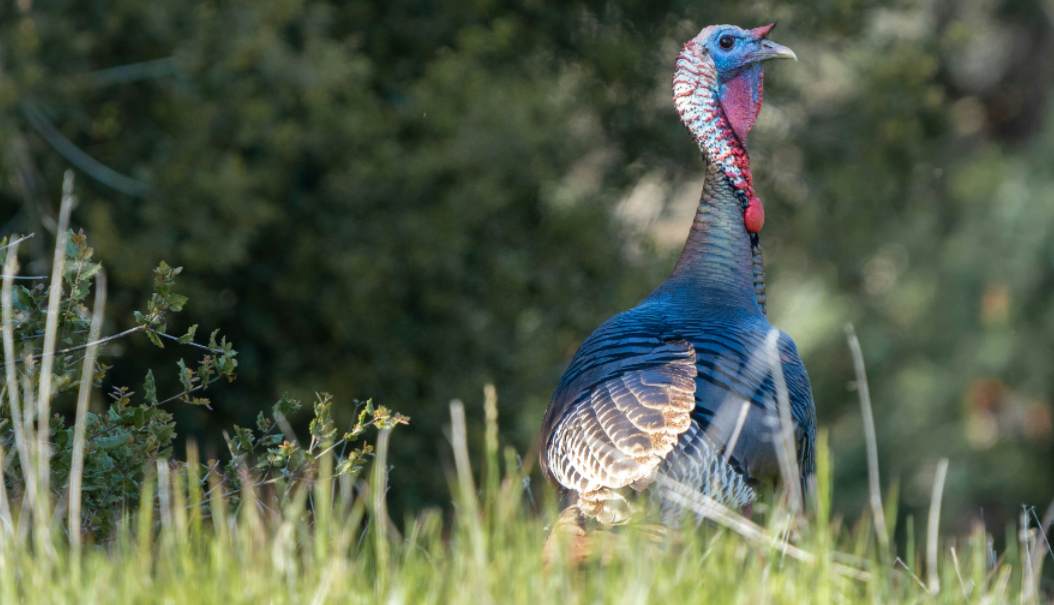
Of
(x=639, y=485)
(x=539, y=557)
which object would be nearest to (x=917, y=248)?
(x=639, y=485)

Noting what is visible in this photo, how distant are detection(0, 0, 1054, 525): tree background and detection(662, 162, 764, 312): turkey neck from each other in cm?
427

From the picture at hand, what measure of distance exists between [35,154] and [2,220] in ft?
1.87

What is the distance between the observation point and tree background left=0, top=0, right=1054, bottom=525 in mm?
10211

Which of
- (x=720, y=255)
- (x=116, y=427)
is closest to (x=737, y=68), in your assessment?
(x=720, y=255)

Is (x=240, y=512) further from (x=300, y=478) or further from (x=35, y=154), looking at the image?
(x=35, y=154)

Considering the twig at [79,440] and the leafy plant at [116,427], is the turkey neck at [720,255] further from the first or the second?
the twig at [79,440]

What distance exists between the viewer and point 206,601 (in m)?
3.42

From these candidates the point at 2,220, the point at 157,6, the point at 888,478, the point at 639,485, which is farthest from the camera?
the point at 888,478

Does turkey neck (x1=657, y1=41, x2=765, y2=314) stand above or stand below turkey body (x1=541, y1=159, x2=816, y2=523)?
above

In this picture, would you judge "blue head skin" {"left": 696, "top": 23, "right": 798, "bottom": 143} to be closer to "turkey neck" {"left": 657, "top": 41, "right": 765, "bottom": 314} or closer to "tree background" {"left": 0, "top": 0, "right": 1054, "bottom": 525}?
"turkey neck" {"left": 657, "top": 41, "right": 765, "bottom": 314}

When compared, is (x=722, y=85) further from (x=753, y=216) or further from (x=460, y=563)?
(x=460, y=563)

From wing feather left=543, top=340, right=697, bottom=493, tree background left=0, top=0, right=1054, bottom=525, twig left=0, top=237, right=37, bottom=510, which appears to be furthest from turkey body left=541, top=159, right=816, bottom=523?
tree background left=0, top=0, right=1054, bottom=525

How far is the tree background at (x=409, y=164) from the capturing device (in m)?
10.2

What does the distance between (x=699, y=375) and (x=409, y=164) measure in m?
5.77
